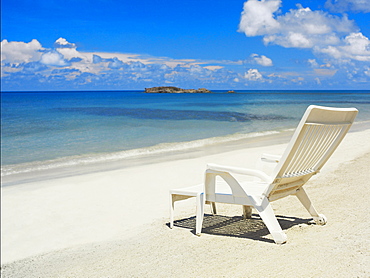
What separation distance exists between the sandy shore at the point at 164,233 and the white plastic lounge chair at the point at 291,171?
362 mm

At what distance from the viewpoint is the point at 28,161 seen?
13680 millimetres

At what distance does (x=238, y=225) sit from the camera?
17.1 ft

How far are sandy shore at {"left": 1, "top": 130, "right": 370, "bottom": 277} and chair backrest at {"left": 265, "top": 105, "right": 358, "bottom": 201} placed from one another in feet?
2.02

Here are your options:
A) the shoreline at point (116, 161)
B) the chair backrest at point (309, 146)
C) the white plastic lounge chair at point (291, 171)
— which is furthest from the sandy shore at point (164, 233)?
the shoreline at point (116, 161)

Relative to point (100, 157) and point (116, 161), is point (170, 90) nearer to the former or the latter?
point (100, 157)

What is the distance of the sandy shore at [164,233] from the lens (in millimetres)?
3762

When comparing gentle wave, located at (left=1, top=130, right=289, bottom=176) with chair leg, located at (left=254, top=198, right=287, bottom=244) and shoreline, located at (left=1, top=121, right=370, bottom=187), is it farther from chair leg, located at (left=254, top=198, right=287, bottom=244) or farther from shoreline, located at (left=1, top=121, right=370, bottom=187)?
chair leg, located at (left=254, top=198, right=287, bottom=244)

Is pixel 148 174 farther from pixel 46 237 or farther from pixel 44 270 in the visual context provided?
pixel 44 270

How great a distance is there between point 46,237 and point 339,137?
445 cm

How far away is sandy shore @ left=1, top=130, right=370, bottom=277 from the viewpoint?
3.76 metres

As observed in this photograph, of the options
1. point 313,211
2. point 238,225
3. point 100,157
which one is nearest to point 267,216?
point 313,211

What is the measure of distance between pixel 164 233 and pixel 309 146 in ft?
7.20

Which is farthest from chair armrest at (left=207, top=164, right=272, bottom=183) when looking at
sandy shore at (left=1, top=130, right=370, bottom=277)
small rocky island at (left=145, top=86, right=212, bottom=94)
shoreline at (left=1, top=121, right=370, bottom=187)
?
small rocky island at (left=145, top=86, right=212, bottom=94)

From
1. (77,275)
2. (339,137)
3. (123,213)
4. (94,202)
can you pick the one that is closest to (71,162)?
(94,202)
